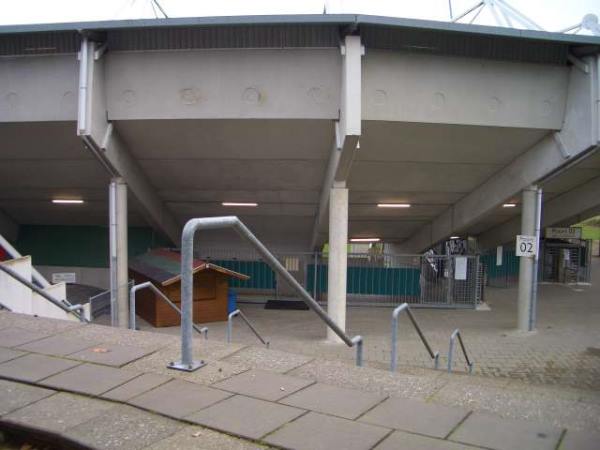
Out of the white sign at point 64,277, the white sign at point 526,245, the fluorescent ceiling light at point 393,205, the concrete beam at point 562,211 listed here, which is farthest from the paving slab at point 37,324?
the concrete beam at point 562,211

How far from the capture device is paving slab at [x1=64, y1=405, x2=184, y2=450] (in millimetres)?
2350

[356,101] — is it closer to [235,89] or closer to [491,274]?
[235,89]

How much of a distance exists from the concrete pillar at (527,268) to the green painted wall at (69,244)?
1148 cm

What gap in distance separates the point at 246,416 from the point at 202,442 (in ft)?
1.03

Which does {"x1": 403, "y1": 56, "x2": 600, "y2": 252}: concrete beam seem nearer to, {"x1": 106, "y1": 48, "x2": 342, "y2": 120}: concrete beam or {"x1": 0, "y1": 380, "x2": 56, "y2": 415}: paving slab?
{"x1": 106, "y1": 48, "x2": 342, "y2": 120}: concrete beam

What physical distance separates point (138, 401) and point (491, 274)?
2070cm

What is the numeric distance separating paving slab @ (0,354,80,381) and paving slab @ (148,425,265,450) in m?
1.30

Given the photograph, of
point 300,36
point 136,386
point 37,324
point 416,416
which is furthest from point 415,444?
→ point 300,36

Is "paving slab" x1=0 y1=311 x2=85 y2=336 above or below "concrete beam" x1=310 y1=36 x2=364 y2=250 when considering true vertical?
below

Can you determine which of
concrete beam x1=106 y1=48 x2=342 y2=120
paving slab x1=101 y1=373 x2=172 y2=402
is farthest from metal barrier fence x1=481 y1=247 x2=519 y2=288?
paving slab x1=101 y1=373 x2=172 y2=402

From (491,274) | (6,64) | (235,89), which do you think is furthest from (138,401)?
(491,274)

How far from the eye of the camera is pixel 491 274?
21.3m

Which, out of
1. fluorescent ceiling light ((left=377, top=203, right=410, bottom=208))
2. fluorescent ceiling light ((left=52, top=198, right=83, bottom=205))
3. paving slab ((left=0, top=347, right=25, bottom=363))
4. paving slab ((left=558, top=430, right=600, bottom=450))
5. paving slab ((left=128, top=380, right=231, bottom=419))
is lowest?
paving slab ((left=0, top=347, right=25, bottom=363))

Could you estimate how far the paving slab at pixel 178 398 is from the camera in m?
2.68
